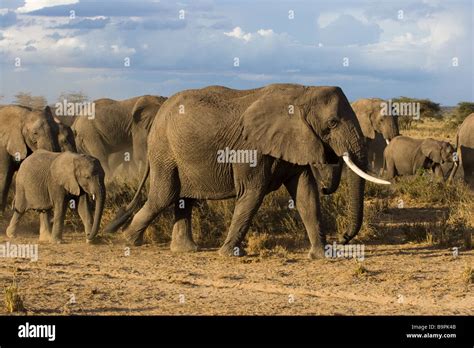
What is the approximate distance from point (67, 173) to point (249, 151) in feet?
9.11

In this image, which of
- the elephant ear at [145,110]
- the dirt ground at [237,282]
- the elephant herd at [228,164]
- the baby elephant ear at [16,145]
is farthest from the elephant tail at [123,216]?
the elephant ear at [145,110]

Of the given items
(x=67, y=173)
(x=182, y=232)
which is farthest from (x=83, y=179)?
(x=182, y=232)

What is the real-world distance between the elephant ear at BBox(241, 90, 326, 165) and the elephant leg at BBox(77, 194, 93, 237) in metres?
2.78

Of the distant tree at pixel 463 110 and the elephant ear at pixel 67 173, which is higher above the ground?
the distant tree at pixel 463 110

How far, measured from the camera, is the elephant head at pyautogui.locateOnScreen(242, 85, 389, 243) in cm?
1134

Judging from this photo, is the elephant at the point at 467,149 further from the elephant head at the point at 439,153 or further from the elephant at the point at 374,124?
the elephant at the point at 374,124

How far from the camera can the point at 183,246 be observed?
1242 centimetres

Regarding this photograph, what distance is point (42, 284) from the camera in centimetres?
1031

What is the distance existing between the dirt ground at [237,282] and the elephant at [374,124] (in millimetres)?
10367

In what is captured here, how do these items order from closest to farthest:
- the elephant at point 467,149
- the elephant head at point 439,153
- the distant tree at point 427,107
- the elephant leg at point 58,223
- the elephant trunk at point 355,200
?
1. the elephant trunk at point 355,200
2. the elephant leg at point 58,223
3. the elephant at point 467,149
4. the elephant head at point 439,153
5. the distant tree at point 427,107

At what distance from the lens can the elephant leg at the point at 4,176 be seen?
52.0 ft

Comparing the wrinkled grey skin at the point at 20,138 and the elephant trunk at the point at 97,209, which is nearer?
the elephant trunk at the point at 97,209

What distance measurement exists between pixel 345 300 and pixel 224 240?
144 inches
